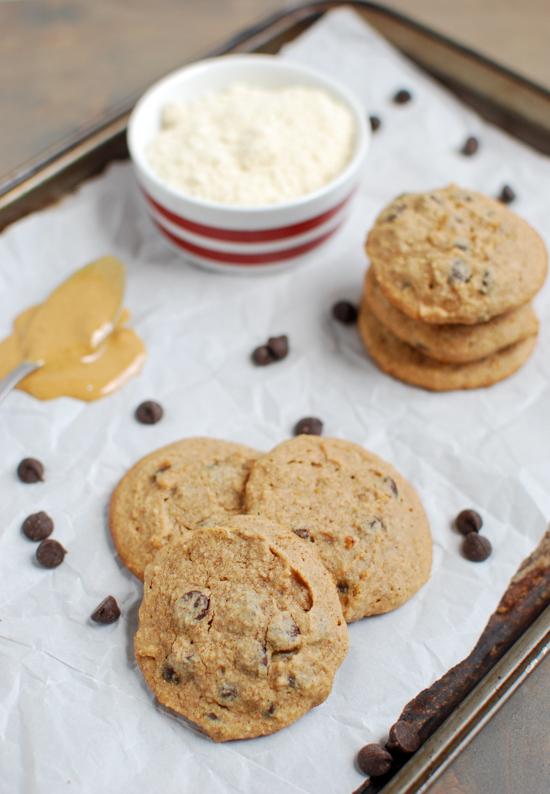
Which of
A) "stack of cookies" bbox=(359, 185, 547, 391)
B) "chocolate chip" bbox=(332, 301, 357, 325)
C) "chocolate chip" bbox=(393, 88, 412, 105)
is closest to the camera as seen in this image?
"stack of cookies" bbox=(359, 185, 547, 391)

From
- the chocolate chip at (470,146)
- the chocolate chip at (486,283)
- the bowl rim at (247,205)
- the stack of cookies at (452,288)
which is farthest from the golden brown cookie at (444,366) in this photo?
the chocolate chip at (470,146)

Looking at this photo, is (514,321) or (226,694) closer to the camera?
(226,694)

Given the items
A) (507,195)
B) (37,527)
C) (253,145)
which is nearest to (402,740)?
(37,527)

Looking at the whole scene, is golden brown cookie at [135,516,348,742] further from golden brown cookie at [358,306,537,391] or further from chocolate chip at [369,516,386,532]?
golden brown cookie at [358,306,537,391]

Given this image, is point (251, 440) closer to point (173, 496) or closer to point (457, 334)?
point (173, 496)

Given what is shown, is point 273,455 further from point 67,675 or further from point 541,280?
point 541,280

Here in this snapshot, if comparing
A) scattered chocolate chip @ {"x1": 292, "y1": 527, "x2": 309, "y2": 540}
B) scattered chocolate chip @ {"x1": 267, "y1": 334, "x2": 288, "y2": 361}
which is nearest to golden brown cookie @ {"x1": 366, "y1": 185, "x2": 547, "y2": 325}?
scattered chocolate chip @ {"x1": 267, "y1": 334, "x2": 288, "y2": 361}

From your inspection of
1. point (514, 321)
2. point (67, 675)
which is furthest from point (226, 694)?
point (514, 321)
